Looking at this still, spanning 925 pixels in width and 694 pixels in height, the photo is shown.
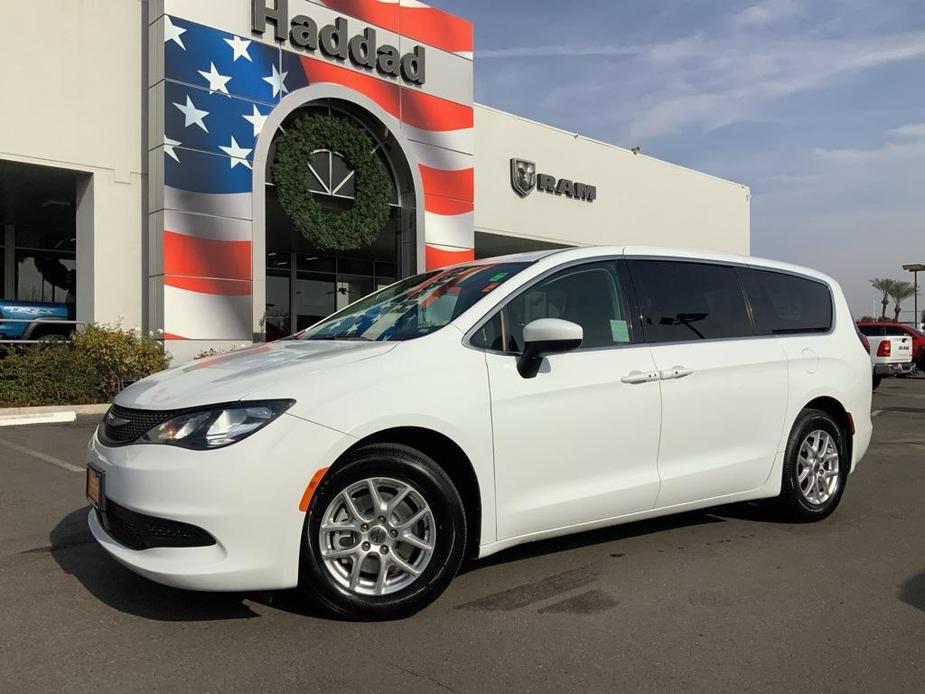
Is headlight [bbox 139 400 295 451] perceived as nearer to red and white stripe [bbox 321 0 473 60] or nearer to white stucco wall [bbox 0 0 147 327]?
white stucco wall [bbox 0 0 147 327]

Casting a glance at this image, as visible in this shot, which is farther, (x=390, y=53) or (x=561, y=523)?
(x=390, y=53)

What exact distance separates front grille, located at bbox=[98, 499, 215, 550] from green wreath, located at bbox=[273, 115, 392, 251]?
1225 centimetres

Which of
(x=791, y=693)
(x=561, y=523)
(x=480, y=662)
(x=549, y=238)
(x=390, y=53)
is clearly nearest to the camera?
(x=791, y=693)

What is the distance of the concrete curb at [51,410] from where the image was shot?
10.7 meters

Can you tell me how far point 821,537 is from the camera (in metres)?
4.89

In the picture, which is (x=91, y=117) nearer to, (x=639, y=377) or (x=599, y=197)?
(x=639, y=377)

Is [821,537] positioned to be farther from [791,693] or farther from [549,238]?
[549,238]

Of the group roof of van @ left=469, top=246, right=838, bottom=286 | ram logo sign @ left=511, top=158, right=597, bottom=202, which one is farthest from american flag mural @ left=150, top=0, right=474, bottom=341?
roof of van @ left=469, top=246, right=838, bottom=286

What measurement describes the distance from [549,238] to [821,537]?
18.0m

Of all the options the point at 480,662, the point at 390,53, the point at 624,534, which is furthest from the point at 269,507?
the point at 390,53

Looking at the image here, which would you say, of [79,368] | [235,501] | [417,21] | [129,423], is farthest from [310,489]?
[417,21]

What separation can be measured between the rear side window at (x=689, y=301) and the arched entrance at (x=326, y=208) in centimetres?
1074

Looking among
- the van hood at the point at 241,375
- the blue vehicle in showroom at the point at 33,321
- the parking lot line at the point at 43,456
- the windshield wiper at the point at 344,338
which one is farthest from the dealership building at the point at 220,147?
the van hood at the point at 241,375

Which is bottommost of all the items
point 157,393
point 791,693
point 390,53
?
point 791,693
